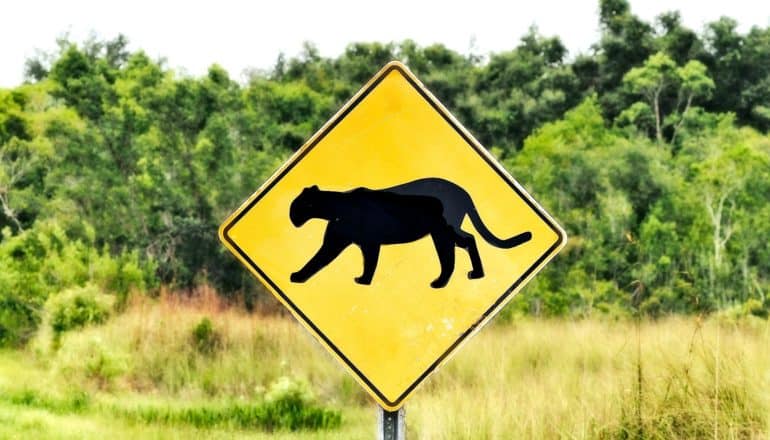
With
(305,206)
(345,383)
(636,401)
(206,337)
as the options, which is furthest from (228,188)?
(305,206)

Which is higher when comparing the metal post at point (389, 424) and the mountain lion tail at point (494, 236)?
the mountain lion tail at point (494, 236)

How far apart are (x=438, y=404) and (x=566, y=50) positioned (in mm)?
24564

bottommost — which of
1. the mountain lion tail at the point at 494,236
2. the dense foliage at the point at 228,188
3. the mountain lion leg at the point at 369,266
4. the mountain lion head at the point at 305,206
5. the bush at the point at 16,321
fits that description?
the mountain lion leg at the point at 369,266

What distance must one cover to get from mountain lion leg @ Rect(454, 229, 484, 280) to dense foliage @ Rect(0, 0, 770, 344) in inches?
476

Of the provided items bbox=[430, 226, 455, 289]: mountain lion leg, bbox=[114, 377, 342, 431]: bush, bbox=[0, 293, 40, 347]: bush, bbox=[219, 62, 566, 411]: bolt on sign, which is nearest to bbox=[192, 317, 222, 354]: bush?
bbox=[0, 293, 40, 347]: bush

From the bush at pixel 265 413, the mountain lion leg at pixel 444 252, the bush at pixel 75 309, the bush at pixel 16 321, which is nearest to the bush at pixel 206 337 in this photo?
the bush at pixel 75 309

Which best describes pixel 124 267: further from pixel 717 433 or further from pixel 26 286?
pixel 717 433

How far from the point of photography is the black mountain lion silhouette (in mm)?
3123

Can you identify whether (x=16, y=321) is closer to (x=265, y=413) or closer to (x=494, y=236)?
(x=265, y=413)

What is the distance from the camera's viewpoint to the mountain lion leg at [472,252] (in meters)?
3.12

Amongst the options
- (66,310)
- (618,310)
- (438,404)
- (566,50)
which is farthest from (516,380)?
(566,50)

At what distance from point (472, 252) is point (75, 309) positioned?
34.9 feet

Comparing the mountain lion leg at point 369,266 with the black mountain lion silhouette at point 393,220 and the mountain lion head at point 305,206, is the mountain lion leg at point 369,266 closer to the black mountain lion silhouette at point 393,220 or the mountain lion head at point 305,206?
the black mountain lion silhouette at point 393,220

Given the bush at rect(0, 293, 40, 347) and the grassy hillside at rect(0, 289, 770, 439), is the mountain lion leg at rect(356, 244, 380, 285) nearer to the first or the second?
the grassy hillside at rect(0, 289, 770, 439)
